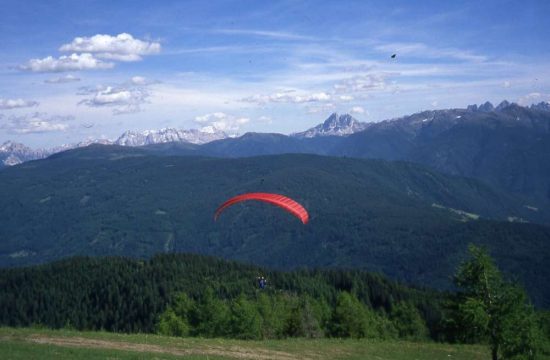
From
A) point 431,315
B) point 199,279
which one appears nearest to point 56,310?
point 199,279

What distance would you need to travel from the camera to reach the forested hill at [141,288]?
113m

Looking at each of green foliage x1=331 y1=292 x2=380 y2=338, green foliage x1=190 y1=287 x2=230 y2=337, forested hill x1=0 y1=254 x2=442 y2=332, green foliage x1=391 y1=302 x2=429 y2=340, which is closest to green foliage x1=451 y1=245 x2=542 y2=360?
green foliage x1=331 y1=292 x2=380 y2=338

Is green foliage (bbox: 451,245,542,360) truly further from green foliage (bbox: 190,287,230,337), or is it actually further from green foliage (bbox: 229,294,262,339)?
green foliage (bbox: 190,287,230,337)

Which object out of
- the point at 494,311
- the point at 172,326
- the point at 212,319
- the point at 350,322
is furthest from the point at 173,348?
the point at 350,322

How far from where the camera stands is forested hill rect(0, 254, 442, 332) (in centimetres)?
11262

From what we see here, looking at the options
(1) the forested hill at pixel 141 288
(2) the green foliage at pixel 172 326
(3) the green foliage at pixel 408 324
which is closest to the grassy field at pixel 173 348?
(2) the green foliage at pixel 172 326

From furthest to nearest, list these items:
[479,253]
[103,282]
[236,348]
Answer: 1. [103,282]
2. [479,253]
3. [236,348]

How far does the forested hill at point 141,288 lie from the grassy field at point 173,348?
62666 millimetres

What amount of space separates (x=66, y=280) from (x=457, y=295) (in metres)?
105

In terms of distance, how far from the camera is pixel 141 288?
390 feet

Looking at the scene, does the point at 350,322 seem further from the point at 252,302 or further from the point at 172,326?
the point at 172,326

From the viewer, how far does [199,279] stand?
415ft

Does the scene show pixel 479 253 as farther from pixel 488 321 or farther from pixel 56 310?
Result: pixel 56 310

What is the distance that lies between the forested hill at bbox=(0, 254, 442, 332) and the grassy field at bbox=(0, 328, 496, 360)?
2467 inches
